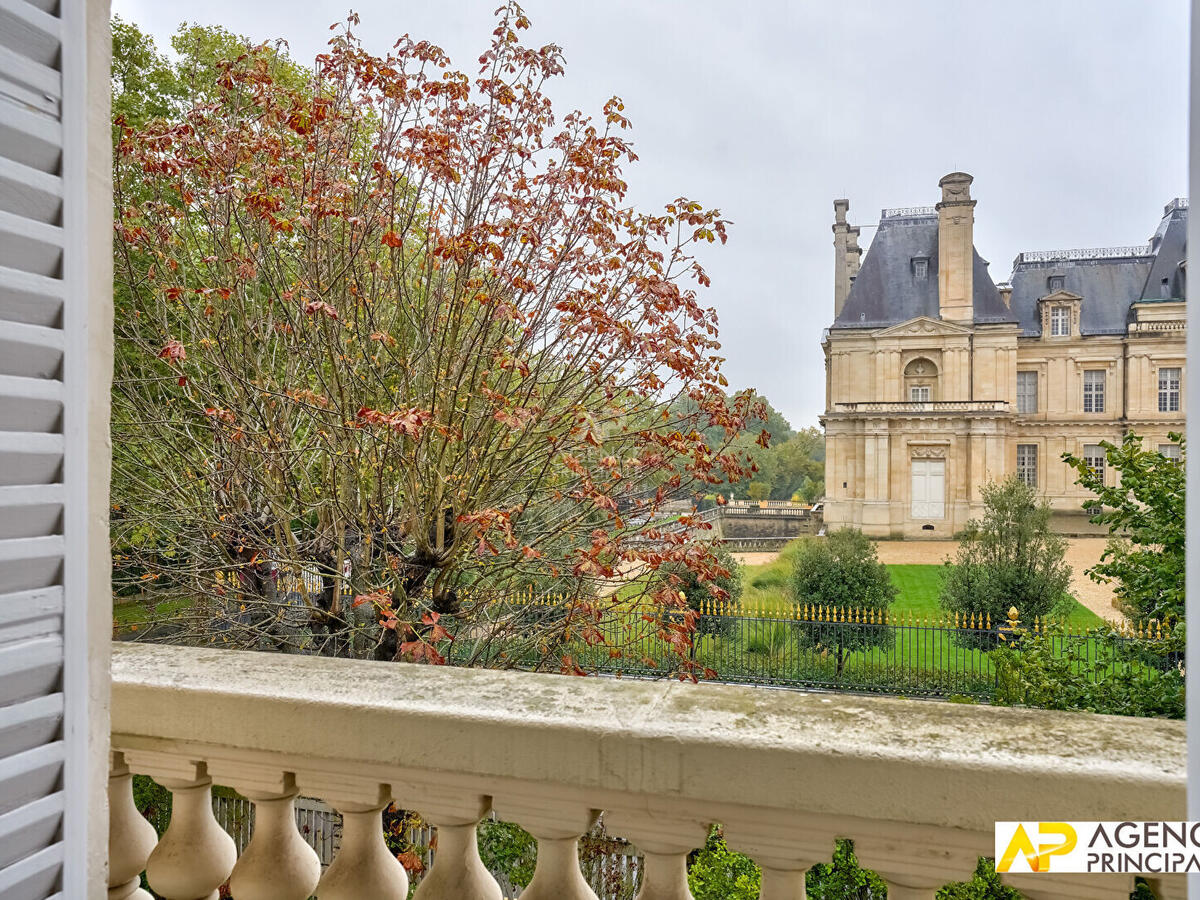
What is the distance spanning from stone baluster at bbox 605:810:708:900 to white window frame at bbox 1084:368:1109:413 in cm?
1414

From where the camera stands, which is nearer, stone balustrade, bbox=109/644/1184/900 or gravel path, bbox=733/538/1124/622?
stone balustrade, bbox=109/644/1184/900

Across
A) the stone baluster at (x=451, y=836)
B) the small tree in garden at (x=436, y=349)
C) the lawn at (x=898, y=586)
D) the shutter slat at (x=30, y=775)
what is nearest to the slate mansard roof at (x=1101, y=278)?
the lawn at (x=898, y=586)

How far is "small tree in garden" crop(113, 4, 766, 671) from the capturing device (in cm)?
256

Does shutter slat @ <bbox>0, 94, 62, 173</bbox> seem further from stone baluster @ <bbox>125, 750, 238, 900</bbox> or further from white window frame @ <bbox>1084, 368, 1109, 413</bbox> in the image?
white window frame @ <bbox>1084, 368, 1109, 413</bbox>

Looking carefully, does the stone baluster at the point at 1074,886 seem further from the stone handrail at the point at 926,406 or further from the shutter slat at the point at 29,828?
the stone handrail at the point at 926,406

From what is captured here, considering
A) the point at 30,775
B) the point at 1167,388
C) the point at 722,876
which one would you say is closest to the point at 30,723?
the point at 30,775

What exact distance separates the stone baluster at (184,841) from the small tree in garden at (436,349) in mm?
1467

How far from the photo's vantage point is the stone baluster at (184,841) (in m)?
0.85

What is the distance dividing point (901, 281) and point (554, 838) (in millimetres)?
14716

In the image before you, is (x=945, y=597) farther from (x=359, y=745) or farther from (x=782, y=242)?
(x=359, y=745)

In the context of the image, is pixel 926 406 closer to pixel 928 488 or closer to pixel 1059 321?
pixel 928 488

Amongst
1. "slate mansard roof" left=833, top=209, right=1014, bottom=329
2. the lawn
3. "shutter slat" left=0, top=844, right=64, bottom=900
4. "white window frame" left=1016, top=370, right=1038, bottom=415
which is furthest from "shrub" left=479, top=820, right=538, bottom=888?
"white window frame" left=1016, top=370, right=1038, bottom=415

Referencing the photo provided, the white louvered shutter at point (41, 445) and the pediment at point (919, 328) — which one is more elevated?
the pediment at point (919, 328)

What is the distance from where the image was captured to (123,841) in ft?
2.93
